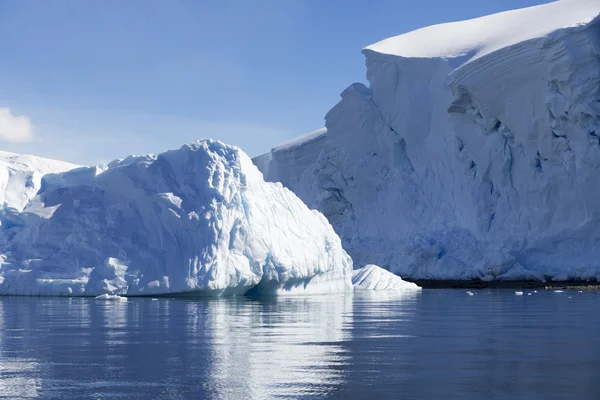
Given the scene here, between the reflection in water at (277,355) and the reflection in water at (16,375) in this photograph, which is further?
the reflection in water at (277,355)

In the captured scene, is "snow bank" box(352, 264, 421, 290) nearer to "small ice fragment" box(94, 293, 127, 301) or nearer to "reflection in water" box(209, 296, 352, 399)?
"small ice fragment" box(94, 293, 127, 301)

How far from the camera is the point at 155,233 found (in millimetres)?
15289

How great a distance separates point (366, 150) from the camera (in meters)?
32.4

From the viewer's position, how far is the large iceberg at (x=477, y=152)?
82.4ft

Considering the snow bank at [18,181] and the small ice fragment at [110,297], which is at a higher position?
the snow bank at [18,181]

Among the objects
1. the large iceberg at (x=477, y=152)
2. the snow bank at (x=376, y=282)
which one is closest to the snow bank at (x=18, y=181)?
the snow bank at (x=376, y=282)

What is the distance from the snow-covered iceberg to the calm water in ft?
15.4

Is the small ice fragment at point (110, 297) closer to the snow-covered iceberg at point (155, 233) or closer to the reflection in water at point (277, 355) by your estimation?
the snow-covered iceberg at point (155, 233)

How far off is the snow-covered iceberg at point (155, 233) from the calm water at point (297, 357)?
469cm

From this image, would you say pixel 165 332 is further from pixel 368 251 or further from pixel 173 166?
pixel 368 251

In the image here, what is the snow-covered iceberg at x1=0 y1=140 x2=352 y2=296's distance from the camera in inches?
589

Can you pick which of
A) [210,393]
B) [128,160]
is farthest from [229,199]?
[210,393]

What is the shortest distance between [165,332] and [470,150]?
2196 cm

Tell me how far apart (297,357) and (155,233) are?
9.78 meters
